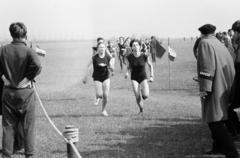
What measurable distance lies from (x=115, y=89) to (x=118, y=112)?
22.8 feet

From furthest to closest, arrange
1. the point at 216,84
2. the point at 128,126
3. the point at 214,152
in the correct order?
the point at 128,126 → the point at 214,152 → the point at 216,84

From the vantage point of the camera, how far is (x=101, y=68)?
12102 mm

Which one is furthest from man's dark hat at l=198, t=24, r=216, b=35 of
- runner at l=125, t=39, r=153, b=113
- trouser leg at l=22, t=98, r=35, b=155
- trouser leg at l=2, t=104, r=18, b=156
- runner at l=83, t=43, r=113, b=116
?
runner at l=83, t=43, r=113, b=116

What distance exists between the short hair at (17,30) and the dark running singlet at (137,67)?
5196 millimetres

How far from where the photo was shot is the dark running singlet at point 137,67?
11.9m

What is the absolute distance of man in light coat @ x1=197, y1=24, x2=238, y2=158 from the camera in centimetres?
643

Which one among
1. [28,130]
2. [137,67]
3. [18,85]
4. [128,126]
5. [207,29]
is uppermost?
[207,29]

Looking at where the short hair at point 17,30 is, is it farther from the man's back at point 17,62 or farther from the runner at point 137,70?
the runner at point 137,70

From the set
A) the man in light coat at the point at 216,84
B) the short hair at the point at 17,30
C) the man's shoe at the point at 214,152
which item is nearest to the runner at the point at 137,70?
the man's shoe at the point at 214,152

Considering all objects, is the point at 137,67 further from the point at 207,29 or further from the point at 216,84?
the point at 216,84

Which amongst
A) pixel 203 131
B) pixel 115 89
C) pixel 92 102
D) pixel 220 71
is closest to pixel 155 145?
pixel 203 131

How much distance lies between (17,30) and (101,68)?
528cm

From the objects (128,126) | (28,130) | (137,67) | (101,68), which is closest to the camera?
(28,130)

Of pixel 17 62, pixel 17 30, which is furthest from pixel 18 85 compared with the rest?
pixel 17 30
